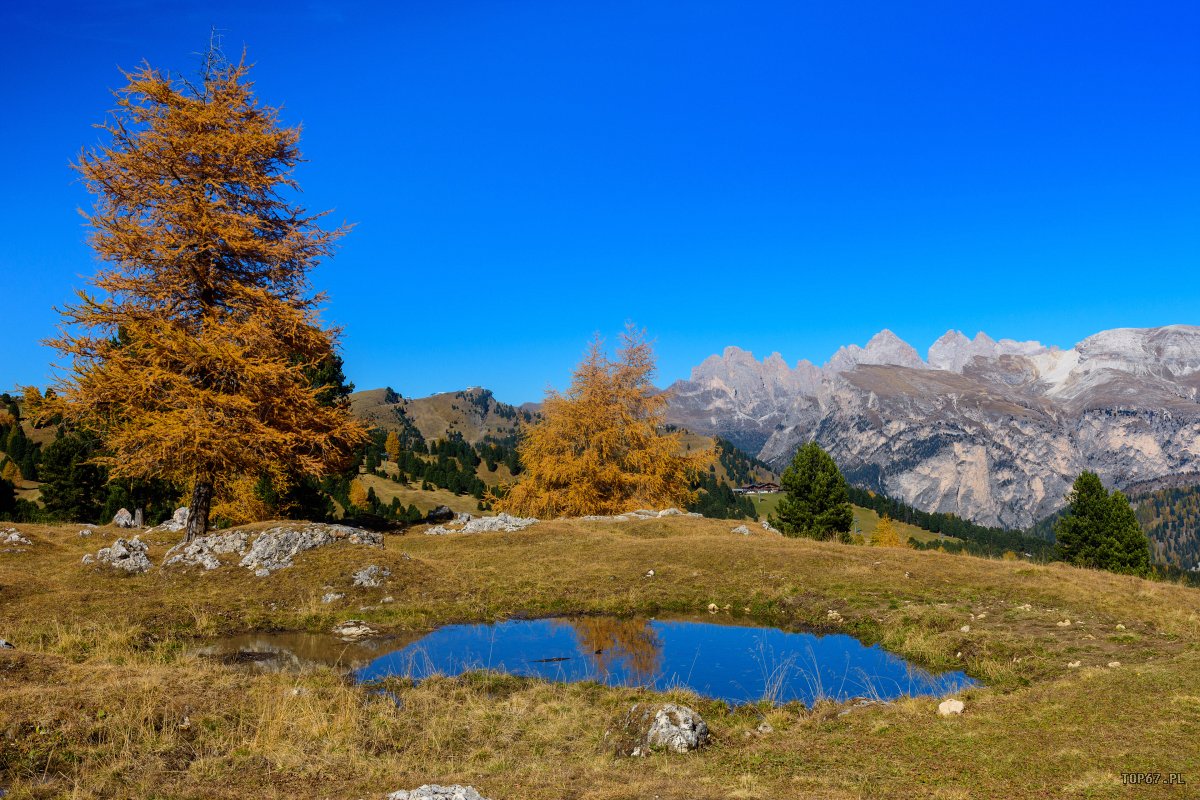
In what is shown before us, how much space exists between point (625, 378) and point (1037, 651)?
3521cm

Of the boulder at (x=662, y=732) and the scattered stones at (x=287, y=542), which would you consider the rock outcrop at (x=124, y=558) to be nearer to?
the scattered stones at (x=287, y=542)

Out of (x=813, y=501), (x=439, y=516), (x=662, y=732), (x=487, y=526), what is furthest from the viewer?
(x=813, y=501)

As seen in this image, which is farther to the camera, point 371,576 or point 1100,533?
point 1100,533

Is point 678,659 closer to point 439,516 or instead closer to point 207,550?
point 207,550

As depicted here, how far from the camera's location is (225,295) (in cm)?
2730

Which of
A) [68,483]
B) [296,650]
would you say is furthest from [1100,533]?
[68,483]

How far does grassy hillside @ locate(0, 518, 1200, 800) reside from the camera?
340 inches

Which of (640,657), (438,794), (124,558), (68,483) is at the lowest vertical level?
(640,657)

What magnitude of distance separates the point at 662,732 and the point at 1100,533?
6822 cm

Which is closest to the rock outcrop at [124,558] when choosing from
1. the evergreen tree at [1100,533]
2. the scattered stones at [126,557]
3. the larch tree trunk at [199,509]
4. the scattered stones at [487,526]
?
the scattered stones at [126,557]

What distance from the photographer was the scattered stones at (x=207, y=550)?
23.0m

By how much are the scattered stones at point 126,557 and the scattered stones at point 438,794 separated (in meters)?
19.6

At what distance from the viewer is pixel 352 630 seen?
18.6 m

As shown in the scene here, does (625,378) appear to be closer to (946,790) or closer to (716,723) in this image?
(716,723)
